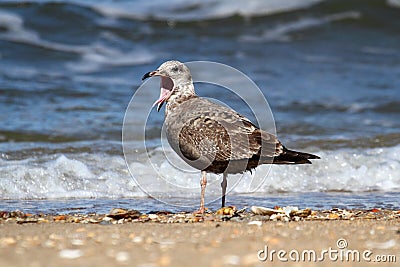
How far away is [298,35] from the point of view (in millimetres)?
14961

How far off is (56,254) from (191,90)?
93.1 inches

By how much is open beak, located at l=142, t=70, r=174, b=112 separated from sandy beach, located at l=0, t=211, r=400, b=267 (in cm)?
122

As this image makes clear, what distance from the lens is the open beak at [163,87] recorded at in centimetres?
518

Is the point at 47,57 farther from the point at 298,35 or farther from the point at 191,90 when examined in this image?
the point at 191,90

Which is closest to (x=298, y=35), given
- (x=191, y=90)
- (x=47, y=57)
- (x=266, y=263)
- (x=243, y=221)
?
(x=47, y=57)

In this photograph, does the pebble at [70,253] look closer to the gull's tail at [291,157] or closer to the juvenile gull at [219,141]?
the juvenile gull at [219,141]

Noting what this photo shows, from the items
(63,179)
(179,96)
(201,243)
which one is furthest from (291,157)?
(63,179)

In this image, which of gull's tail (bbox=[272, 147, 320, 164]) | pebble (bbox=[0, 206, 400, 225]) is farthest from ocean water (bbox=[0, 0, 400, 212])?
gull's tail (bbox=[272, 147, 320, 164])

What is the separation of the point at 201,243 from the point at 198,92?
7.81 meters

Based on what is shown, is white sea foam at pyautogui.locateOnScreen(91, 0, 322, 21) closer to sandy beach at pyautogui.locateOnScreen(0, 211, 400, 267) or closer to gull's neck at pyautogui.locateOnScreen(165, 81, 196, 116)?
gull's neck at pyautogui.locateOnScreen(165, 81, 196, 116)

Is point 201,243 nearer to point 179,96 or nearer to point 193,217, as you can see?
point 193,217

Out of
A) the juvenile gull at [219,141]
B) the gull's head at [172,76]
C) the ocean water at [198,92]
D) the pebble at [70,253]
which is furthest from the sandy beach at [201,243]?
the ocean water at [198,92]

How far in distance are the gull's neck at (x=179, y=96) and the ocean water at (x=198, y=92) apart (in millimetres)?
883

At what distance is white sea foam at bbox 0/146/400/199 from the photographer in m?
6.18
